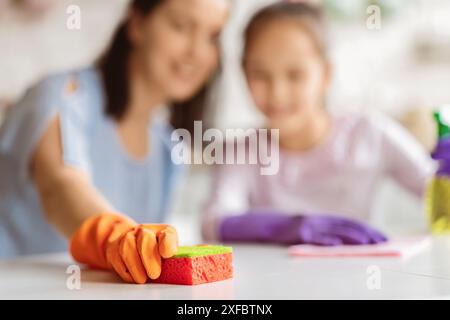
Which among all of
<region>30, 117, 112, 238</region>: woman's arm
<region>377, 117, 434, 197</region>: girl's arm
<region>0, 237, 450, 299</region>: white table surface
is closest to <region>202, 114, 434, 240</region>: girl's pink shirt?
<region>377, 117, 434, 197</region>: girl's arm

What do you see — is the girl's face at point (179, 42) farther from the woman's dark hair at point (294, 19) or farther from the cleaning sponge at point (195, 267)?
the cleaning sponge at point (195, 267)

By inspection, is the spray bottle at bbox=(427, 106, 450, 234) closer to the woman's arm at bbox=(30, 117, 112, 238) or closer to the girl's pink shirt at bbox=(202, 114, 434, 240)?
the girl's pink shirt at bbox=(202, 114, 434, 240)

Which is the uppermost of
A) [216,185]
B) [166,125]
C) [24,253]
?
[166,125]

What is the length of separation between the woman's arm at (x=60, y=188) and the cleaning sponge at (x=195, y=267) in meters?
0.23

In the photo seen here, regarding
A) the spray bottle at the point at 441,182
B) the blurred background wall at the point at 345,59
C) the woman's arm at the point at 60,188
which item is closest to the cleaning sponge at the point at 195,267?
the woman's arm at the point at 60,188

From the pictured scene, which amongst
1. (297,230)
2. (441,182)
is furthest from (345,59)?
(297,230)

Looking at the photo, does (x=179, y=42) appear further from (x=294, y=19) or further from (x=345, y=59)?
(x=345, y=59)

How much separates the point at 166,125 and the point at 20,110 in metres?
0.27

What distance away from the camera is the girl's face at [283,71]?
1.13 meters

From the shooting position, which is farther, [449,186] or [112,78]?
[112,78]

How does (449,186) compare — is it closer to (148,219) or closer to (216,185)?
(216,185)

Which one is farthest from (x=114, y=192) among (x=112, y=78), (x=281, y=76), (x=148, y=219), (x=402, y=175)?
(x=402, y=175)

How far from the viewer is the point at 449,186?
3.18 ft
